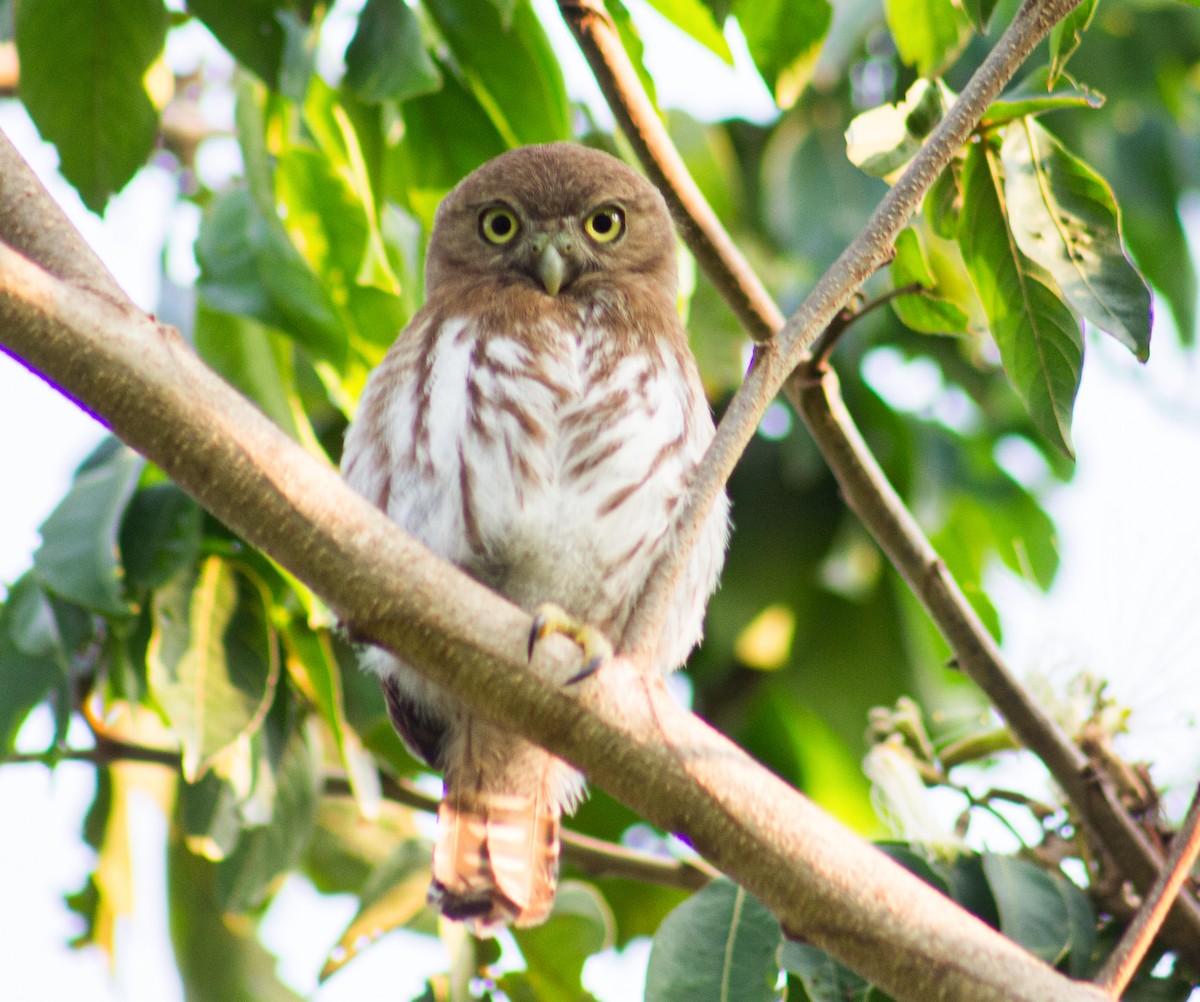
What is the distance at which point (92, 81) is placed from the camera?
101 inches

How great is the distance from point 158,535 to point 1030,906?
5.69ft

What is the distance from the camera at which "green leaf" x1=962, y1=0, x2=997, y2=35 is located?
223cm

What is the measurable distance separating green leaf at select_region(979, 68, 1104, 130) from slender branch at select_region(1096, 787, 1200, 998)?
1084 millimetres

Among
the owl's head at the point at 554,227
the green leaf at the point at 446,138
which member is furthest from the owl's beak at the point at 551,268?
the green leaf at the point at 446,138

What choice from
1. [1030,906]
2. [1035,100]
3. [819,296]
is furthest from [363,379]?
[1030,906]


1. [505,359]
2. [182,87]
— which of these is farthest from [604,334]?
[182,87]

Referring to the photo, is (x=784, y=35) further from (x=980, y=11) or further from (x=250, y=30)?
(x=250, y=30)

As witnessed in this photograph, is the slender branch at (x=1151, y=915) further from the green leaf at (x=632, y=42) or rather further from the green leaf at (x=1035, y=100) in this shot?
the green leaf at (x=632, y=42)

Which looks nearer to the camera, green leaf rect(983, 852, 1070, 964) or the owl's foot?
the owl's foot

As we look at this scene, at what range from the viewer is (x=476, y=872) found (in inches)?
109

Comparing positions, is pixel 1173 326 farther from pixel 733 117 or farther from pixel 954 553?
pixel 733 117

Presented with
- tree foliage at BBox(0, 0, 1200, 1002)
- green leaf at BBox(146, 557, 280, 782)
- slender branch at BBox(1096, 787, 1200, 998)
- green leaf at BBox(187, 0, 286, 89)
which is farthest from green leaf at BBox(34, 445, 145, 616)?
slender branch at BBox(1096, 787, 1200, 998)

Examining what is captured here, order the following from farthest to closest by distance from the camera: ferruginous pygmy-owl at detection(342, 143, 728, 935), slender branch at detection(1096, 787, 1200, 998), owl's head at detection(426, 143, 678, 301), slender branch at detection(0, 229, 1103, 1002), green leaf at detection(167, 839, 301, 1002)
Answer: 1. green leaf at detection(167, 839, 301, 1002)
2. owl's head at detection(426, 143, 678, 301)
3. ferruginous pygmy-owl at detection(342, 143, 728, 935)
4. slender branch at detection(1096, 787, 1200, 998)
5. slender branch at detection(0, 229, 1103, 1002)

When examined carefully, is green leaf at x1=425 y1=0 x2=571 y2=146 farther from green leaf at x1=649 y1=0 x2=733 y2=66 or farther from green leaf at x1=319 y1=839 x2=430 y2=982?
green leaf at x1=319 y1=839 x2=430 y2=982
